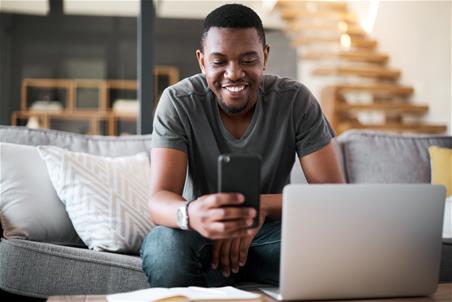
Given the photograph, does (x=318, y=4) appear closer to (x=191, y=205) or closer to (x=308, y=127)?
(x=308, y=127)

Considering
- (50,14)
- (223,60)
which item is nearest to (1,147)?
(223,60)

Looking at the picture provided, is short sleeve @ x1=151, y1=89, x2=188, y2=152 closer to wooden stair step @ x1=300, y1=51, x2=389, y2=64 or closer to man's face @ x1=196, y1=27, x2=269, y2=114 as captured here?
man's face @ x1=196, y1=27, x2=269, y2=114

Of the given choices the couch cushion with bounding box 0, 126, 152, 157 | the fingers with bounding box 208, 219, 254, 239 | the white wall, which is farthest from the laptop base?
the white wall

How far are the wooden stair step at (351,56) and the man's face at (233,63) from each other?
12.4 feet

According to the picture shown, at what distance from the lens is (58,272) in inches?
71.0

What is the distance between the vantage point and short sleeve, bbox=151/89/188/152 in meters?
1.71

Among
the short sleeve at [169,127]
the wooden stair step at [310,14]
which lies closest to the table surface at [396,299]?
the short sleeve at [169,127]

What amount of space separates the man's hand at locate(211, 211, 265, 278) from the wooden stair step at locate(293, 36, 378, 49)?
4141mm

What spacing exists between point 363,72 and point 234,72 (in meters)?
3.97

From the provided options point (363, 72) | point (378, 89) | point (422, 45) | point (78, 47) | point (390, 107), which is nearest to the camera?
point (422, 45)

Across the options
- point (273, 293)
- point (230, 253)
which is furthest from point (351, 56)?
point (273, 293)

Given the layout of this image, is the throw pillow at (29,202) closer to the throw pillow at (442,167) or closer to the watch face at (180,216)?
the watch face at (180,216)

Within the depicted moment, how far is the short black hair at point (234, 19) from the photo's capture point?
1.69m

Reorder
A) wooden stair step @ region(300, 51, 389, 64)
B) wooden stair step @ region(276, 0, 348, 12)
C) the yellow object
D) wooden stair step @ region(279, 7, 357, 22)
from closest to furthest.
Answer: the yellow object → wooden stair step @ region(300, 51, 389, 64) → wooden stair step @ region(279, 7, 357, 22) → wooden stair step @ region(276, 0, 348, 12)
